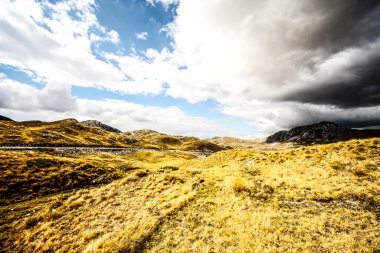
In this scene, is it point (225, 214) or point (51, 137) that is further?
point (51, 137)

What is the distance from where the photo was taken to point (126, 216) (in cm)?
1552

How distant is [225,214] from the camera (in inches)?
531

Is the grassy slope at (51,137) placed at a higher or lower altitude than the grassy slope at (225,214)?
higher

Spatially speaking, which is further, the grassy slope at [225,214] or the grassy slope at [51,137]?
the grassy slope at [51,137]

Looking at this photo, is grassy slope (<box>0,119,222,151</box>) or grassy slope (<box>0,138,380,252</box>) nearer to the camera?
grassy slope (<box>0,138,380,252</box>)

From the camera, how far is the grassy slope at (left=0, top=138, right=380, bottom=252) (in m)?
10.3

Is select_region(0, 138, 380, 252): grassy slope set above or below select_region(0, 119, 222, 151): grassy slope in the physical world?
below

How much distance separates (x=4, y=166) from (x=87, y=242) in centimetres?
Answer: 2654

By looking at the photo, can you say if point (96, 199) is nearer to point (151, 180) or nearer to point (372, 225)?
point (151, 180)

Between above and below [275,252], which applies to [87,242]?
below

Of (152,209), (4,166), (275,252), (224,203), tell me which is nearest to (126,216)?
(152,209)

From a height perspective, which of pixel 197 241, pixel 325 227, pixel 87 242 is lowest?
pixel 87 242

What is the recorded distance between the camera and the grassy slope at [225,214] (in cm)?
1029

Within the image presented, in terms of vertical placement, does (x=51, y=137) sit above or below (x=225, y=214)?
above
